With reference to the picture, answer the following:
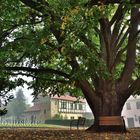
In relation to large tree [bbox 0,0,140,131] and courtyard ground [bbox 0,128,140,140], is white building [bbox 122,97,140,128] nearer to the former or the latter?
large tree [bbox 0,0,140,131]

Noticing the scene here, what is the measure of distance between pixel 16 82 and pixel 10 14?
5790 mm

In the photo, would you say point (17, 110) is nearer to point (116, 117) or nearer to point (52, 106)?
point (52, 106)

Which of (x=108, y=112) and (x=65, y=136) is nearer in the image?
(x=65, y=136)

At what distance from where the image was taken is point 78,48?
43.0ft

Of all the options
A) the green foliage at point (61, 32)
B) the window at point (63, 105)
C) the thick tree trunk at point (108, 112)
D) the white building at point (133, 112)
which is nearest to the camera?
the green foliage at point (61, 32)

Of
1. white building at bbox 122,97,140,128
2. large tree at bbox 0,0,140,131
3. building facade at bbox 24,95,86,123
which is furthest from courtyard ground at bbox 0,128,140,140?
white building at bbox 122,97,140,128

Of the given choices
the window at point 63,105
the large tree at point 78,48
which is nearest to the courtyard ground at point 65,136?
the large tree at point 78,48

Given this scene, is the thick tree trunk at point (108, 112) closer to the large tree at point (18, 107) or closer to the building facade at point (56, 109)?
the building facade at point (56, 109)

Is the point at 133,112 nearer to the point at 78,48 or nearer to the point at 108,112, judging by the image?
the point at 108,112

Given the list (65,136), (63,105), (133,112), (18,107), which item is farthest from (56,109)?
(65,136)

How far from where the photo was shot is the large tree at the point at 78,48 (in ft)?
37.6

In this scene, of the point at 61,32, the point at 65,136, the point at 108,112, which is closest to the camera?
the point at 61,32

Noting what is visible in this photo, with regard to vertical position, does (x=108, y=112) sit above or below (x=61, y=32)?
below

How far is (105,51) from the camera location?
744 inches
